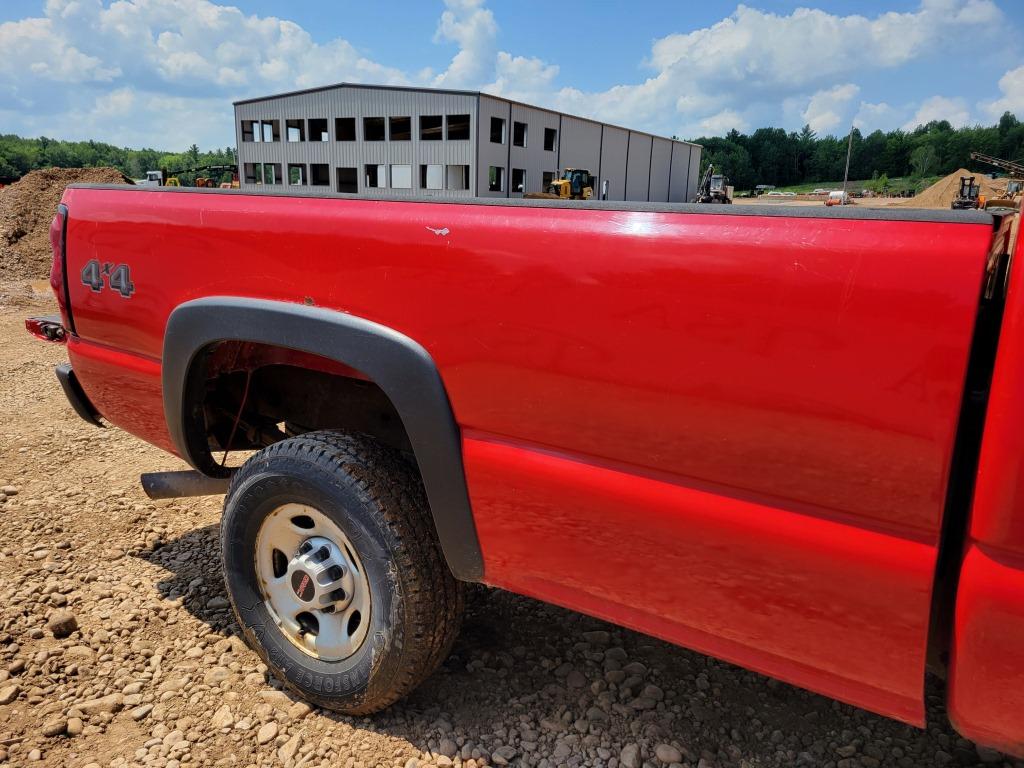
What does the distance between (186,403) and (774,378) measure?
1963 millimetres

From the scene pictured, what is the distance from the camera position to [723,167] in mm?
57188

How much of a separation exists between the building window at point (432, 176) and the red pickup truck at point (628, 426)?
33485 millimetres

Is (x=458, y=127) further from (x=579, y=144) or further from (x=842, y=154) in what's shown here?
(x=842, y=154)

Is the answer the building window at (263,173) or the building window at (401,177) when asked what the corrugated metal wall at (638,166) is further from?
the building window at (263,173)

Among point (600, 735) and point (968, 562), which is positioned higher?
point (968, 562)

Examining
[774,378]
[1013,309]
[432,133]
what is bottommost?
[774,378]

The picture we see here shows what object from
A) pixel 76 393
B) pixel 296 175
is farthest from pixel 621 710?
pixel 296 175

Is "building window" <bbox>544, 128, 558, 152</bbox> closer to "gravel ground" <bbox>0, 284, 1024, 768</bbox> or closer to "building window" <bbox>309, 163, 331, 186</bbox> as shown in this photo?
"building window" <bbox>309, 163, 331, 186</bbox>

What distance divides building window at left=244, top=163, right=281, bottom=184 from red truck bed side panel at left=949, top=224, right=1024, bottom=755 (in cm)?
4136

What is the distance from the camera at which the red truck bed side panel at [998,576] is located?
1.36 meters

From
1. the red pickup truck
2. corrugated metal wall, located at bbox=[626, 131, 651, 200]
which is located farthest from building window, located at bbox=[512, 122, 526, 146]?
the red pickup truck

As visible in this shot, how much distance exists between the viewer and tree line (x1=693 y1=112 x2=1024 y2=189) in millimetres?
43675

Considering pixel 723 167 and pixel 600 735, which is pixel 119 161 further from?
pixel 600 735

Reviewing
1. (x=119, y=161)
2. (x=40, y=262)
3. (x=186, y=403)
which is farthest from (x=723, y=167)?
(x=119, y=161)
